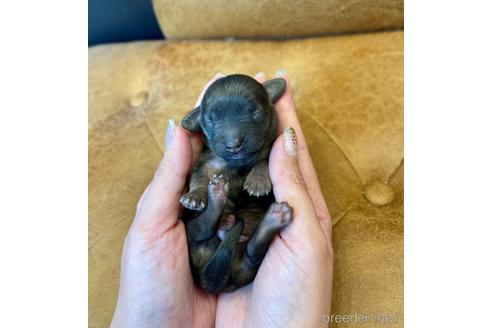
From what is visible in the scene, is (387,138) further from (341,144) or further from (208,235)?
(208,235)

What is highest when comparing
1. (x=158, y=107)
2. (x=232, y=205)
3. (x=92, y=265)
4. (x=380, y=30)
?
(x=380, y=30)

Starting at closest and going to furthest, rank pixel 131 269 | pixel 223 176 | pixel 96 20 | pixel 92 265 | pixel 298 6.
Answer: pixel 131 269 → pixel 223 176 → pixel 92 265 → pixel 298 6 → pixel 96 20

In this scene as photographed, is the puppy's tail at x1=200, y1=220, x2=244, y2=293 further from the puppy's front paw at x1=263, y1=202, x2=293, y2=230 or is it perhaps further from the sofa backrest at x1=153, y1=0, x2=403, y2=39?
the sofa backrest at x1=153, y1=0, x2=403, y2=39

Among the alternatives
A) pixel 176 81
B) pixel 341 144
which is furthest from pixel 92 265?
pixel 341 144

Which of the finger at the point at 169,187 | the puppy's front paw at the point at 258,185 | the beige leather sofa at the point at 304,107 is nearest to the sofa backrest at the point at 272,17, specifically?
the beige leather sofa at the point at 304,107

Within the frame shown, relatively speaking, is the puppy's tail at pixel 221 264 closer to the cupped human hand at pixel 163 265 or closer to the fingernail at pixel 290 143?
the cupped human hand at pixel 163 265

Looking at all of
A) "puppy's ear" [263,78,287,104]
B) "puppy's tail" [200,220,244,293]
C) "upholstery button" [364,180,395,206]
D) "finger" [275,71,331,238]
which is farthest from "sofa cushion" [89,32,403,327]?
"puppy's tail" [200,220,244,293]

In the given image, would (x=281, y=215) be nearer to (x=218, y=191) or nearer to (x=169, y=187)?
(x=218, y=191)
